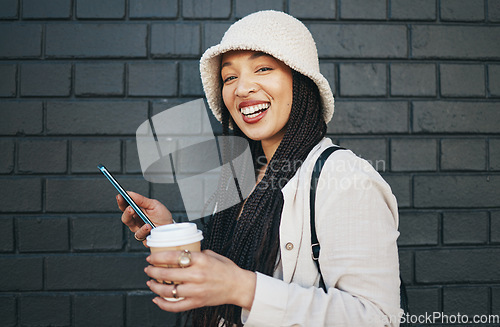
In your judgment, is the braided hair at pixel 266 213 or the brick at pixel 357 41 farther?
the brick at pixel 357 41

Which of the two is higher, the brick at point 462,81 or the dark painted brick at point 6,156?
the brick at point 462,81

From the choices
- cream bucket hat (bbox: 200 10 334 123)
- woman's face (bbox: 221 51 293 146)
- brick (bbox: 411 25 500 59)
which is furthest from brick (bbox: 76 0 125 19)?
brick (bbox: 411 25 500 59)

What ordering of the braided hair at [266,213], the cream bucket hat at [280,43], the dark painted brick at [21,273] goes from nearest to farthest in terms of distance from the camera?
the braided hair at [266,213], the cream bucket hat at [280,43], the dark painted brick at [21,273]

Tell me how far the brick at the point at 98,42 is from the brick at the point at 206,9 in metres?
0.29

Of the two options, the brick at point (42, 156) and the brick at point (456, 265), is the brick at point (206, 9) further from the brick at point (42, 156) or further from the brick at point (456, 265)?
the brick at point (456, 265)

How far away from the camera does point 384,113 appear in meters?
2.28

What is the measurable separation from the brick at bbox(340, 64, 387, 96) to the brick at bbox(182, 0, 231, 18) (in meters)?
0.83

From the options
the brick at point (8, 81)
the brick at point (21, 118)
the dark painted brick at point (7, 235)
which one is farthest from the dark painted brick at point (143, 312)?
the brick at point (8, 81)

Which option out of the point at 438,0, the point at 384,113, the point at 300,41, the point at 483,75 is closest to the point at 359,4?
the point at 438,0

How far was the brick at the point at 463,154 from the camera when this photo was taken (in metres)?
2.30

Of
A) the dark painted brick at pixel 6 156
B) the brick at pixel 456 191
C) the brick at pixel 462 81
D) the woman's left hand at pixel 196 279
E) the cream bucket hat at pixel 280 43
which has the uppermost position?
A: the brick at pixel 462 81

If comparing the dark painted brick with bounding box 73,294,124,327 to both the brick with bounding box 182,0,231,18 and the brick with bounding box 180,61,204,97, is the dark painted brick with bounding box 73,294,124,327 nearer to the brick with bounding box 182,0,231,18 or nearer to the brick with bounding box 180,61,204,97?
the brick with bounding box 180,61,204,97

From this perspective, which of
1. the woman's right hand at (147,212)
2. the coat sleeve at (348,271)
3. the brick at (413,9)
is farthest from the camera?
the brick at (413,9)

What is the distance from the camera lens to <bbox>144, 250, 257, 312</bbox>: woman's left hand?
83 cm
